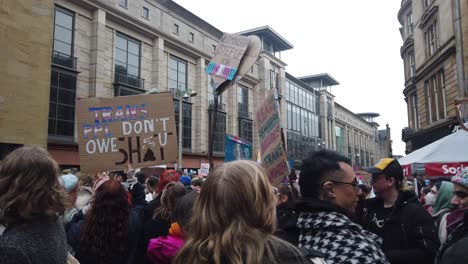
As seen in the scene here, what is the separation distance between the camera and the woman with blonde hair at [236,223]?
1486 mm

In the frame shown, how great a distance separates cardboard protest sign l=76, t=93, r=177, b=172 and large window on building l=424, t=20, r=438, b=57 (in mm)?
21710

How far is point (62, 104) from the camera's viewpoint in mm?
22812

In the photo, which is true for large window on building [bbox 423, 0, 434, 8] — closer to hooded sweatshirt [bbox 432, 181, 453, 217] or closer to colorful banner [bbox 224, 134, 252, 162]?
colorful banner [bbox 224, 134, 252, 162]

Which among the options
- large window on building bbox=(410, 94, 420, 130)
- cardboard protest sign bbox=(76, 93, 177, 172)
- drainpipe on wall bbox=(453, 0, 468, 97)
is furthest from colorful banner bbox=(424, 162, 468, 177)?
large window on building bbox=(410, 94, 420, 130)

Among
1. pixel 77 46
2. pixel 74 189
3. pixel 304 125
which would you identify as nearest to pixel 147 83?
pixel 77 46

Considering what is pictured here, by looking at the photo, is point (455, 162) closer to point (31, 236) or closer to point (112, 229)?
point (112, 229)

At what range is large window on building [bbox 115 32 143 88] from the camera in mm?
27450

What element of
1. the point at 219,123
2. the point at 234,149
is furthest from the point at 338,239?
the point at 219,123

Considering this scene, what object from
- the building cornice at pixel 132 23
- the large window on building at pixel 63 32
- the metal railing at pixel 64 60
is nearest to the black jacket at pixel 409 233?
the metal railing at pixel 64 60

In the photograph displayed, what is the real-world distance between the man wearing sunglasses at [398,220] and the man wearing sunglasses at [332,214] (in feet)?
4.17

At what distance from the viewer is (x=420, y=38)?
83.2 feet

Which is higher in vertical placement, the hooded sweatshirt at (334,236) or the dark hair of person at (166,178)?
the dark hair of person at (166,178)

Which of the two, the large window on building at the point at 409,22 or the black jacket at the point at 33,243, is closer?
the black jacket at the point at 33,243

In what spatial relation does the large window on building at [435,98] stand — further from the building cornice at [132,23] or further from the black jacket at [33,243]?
the black jacket at [33,243]
